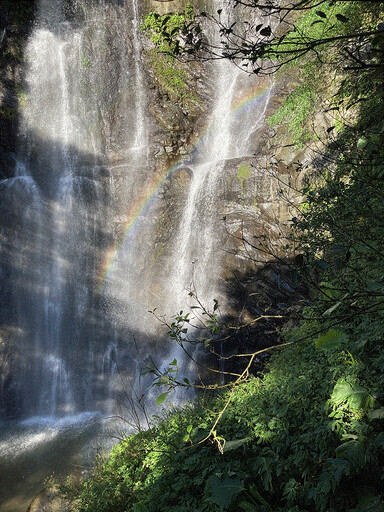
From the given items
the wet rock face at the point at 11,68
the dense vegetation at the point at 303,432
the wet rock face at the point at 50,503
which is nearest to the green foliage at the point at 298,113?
the dense vegetation at the point at 303,432

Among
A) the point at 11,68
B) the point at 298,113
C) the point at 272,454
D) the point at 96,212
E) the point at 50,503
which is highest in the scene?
the point at 11,68

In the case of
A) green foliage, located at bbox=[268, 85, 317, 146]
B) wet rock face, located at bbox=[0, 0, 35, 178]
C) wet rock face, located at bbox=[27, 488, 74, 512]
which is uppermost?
wet rock face, located at bbox=[0, 0, 35, 178]

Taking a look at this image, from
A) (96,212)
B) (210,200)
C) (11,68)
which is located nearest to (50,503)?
(210,200)

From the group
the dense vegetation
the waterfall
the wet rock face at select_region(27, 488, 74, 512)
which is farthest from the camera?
the waterfall

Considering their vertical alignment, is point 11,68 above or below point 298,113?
above

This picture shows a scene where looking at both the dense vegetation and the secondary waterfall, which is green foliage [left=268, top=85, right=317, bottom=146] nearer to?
the secondary waterfall

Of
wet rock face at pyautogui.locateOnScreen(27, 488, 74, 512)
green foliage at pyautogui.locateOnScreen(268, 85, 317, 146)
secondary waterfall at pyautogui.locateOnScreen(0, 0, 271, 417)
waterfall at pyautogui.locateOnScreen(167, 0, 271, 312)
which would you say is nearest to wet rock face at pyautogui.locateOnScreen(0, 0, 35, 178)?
secondary waterfall at pyautogui.locateOnScreen(0, 0, 271, 417)

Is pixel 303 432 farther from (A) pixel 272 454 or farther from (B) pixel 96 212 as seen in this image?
(B) pixel 96 212

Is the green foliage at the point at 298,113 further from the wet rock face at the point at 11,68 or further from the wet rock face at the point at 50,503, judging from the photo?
the wet rock face at the point at 11,68

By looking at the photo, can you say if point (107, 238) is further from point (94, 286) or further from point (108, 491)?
point (108, 491)

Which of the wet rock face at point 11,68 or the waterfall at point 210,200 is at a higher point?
the wet rock face at point 11,68

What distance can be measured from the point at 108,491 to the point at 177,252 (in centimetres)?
648

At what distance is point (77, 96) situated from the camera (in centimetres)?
1259

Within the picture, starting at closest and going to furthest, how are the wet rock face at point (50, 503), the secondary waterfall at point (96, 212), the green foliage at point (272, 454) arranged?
the green foliage at point (272, 454) → the wet rock face at point (50, 503) → the secondary waterfall at point (96, 212)
